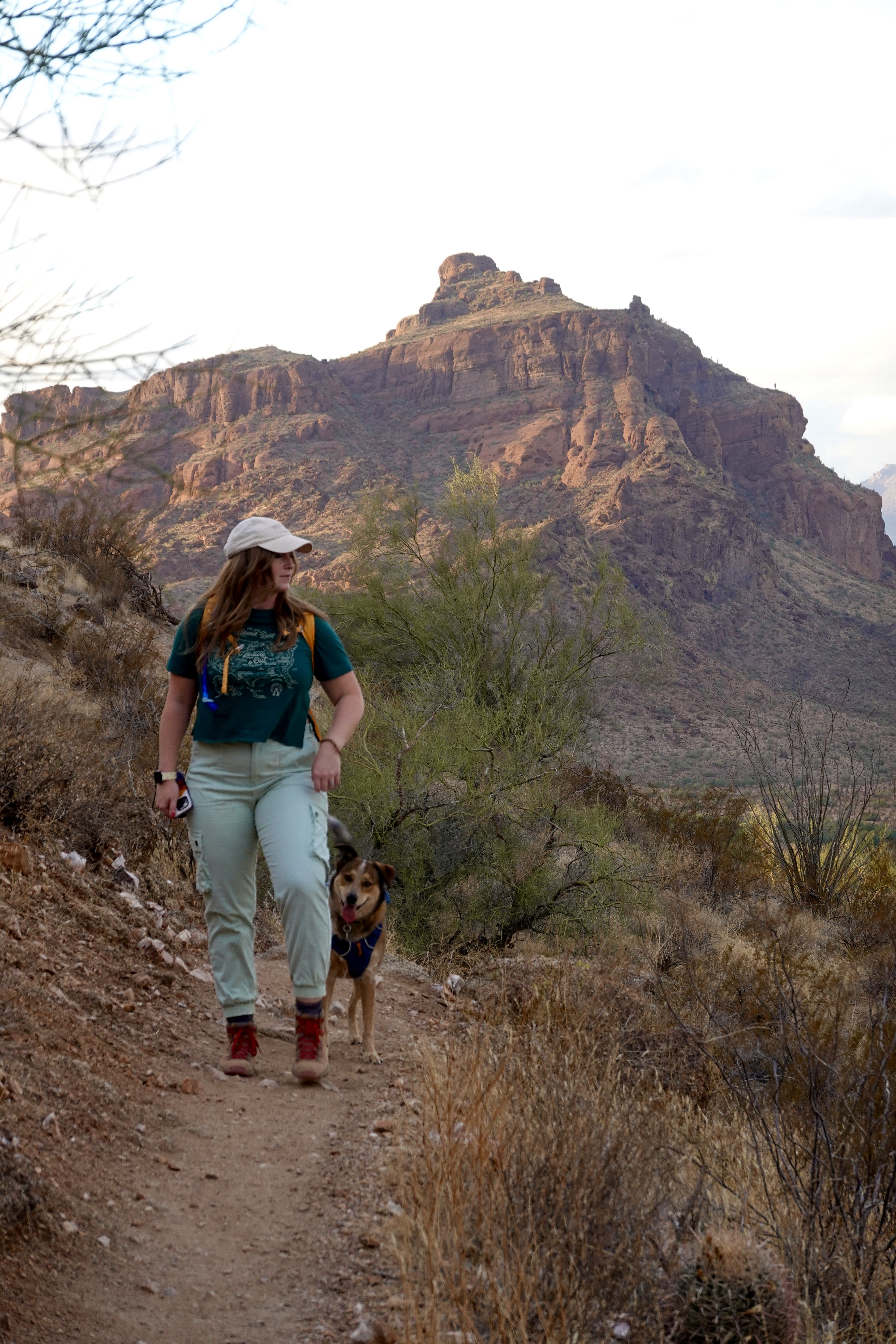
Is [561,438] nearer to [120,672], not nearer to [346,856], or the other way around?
[120,672]

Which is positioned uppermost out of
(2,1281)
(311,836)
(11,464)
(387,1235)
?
(11,464)

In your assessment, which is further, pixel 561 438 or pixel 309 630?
pixel 561 438

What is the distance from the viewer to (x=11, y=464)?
7.56ft

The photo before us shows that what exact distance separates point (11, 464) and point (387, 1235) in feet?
7.12

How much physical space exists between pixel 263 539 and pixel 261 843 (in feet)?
3.45

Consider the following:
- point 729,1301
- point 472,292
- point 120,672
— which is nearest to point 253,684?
point 729,1301

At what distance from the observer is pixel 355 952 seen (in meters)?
4.24

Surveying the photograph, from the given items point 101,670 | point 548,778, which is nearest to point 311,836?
point 548,778

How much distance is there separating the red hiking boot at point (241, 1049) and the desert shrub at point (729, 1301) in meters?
1.88

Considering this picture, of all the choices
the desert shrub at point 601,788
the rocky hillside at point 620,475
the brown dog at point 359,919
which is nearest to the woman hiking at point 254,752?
the brown dog at point 359,919

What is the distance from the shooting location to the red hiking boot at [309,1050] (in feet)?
12.3

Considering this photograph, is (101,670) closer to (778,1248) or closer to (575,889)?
(575,889)

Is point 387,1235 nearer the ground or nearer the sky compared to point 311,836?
nearer the ground

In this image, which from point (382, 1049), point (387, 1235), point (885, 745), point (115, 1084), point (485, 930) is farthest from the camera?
point (885, 745)
